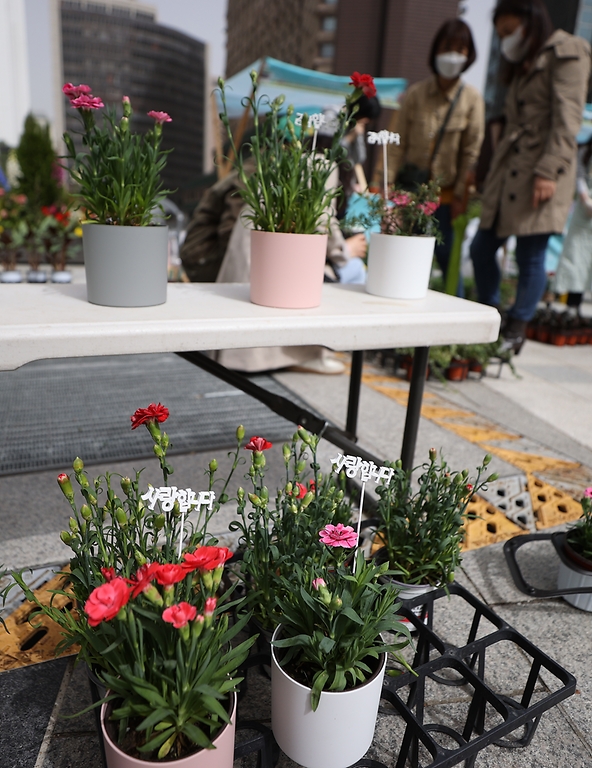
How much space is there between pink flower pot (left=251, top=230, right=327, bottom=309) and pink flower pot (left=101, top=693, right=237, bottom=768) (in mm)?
799

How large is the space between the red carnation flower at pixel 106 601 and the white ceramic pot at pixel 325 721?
0.33 metres

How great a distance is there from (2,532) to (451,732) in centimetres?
129

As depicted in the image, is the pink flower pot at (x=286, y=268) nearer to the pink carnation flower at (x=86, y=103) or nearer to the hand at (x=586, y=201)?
the pink carnation flower at (x=86, y=103)

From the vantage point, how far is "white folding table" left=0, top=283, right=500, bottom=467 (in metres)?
0.97

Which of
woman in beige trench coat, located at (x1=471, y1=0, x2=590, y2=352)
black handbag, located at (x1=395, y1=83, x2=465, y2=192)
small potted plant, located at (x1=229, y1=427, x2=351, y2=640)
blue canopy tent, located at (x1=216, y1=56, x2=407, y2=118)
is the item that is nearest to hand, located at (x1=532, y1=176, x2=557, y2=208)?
woman in beige trench coat, located at (x1=471, y1=0, x2=590, y2=352)

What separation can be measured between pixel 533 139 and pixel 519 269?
75cm

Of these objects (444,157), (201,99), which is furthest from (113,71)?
(444,157)

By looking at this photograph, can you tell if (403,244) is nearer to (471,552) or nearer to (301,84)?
(471,552)

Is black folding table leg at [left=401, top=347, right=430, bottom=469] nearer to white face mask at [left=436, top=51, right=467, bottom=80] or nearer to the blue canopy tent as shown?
white face mask at [left=436, top=51, right=467, bottom=80]

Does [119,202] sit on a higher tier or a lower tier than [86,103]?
lower

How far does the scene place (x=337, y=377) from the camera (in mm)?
3217

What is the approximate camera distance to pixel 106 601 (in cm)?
64

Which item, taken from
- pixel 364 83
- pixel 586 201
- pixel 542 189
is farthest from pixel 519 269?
pixel 364 83

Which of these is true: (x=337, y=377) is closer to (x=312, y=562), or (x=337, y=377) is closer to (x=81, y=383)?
(x=81, y=383)
